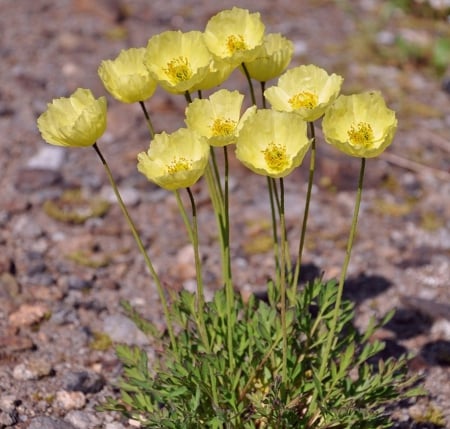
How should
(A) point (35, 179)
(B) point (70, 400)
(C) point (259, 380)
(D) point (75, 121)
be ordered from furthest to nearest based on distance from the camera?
(A) point (35, 179), (B) point (70, 400), (C) point (259, 380), (D) point (75, 121)

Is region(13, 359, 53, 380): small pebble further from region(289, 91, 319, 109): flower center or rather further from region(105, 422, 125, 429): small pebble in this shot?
region(289, 91, 319, 109): flower center

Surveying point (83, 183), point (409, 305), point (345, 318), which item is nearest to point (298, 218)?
point (409, 305)

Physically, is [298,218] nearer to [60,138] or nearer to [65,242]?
[65,242]

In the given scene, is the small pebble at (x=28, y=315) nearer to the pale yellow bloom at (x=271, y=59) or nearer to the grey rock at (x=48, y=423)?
the grey rock at (x=48, y=423)

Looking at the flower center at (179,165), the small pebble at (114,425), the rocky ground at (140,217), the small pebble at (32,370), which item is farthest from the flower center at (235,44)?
the small pebble at (32,370)

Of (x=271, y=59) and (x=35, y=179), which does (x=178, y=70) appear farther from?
(x=35, y=179)

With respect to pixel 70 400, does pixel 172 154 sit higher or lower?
higher

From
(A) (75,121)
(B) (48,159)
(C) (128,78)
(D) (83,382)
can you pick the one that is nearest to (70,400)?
(D) (83,382)
